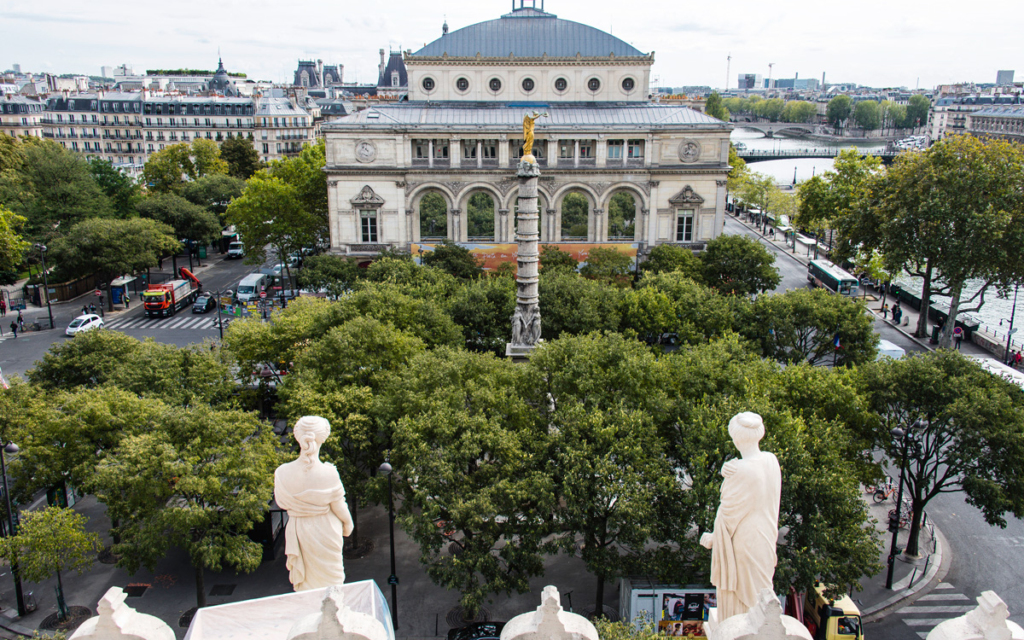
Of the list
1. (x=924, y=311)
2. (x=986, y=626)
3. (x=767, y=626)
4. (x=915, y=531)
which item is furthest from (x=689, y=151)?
(x=767, y=626)

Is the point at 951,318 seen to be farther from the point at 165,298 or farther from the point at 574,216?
the point at 165,298

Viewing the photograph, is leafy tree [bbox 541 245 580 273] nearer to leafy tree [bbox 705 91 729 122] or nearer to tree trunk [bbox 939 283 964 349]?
tree trunk [bbox 939 283 964 349]

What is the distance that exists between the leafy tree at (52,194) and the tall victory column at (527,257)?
54.0m

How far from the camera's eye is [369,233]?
2948 inches

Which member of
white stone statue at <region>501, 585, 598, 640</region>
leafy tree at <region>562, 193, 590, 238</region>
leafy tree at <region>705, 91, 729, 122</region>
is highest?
leafy tree at <region>705, 91, 729, 122</region>

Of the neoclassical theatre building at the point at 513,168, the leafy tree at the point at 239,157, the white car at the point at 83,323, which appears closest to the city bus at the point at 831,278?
the neoclassical theatre building at the point at 513,168

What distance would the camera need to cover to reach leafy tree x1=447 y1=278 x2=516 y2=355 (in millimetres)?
45812

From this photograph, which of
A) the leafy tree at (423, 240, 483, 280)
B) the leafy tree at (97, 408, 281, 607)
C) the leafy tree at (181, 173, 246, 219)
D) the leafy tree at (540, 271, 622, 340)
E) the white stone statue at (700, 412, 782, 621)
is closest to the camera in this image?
the white stone statue at (700, 412, 782, 621)

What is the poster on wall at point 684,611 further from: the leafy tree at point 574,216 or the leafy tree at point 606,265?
the leafy tree at point 574,216

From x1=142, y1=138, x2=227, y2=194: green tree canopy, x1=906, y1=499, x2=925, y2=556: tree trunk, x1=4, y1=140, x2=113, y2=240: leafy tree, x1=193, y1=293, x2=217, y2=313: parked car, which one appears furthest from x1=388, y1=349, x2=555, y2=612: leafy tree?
x1=142, y1=138, x2=227, y2=194: green tree canopy

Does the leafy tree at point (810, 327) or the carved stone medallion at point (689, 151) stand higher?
the carved stone medallion at point (689, 151)

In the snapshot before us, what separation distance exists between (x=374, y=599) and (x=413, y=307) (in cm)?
3142

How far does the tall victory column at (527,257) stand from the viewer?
128 feet

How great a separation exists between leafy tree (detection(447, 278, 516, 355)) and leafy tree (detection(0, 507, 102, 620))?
22908mm
